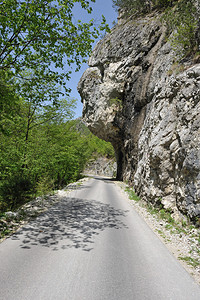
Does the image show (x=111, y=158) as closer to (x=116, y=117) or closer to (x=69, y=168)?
(x=116, y=117)

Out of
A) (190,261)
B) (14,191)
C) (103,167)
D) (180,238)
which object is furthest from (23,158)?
(103,167)

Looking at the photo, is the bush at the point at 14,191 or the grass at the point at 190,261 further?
the bush at the point at 14,191

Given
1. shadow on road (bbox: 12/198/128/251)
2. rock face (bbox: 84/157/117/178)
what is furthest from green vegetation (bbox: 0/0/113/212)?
rock face (bbox: 84/157/117/178)

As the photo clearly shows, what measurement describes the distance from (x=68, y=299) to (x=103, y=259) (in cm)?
164

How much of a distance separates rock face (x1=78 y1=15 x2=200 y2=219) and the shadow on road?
3134mm

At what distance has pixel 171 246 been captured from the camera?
5543 mm

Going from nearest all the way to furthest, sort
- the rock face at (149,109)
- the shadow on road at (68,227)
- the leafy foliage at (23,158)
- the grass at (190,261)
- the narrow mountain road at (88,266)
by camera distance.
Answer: the narrow mountain road at (88,266), the grass at (190,261), the shadow on road at (68,227), the rock face at (149,109), the leafy foliage at (23,158)

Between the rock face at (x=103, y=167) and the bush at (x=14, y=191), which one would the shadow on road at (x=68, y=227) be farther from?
the rock face at (x=103, y=167)

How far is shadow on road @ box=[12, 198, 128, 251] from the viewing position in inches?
203

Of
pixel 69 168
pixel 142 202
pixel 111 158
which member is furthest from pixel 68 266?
pixel 111 158

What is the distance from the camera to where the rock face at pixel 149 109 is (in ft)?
25.6

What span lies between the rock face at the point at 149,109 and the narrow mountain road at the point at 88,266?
292cm

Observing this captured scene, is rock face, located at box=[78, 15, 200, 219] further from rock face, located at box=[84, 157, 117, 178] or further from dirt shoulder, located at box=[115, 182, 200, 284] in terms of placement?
rock face, located at box=[84, 157, 117, 178]

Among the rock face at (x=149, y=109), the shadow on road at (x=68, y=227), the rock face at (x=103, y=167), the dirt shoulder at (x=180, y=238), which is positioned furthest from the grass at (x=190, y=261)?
the rock face at (x=103, y=167)
